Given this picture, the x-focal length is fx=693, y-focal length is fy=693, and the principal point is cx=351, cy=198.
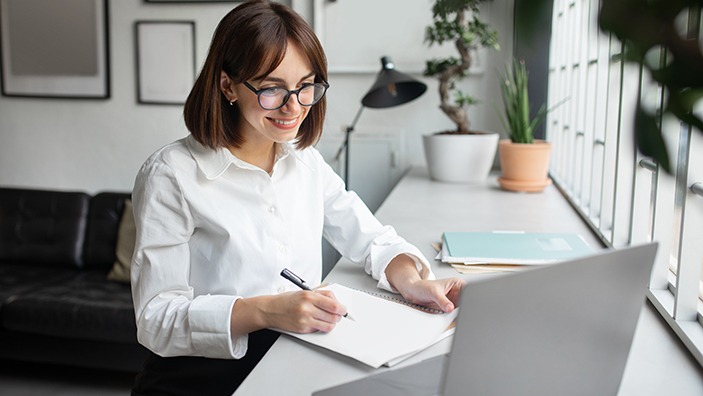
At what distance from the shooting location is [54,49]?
3.83 meters

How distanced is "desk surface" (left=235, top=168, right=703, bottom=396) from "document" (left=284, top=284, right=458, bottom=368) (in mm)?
14

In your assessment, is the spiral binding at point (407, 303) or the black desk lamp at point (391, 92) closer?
the spiral binding at point (407, 303)

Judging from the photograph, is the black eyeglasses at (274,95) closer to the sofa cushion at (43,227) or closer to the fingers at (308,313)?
the fingers at (308,313)

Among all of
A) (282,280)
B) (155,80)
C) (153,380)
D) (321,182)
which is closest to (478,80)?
(155,80)

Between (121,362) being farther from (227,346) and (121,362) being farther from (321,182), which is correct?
(227,346)

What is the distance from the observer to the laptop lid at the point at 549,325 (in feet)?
2.20

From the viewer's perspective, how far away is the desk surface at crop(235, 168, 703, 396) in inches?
39.4

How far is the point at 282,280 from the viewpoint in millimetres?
1425

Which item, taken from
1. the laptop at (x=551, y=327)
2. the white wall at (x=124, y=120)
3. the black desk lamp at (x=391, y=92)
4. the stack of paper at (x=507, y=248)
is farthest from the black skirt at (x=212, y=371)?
the white wall at (x=124, y=120)

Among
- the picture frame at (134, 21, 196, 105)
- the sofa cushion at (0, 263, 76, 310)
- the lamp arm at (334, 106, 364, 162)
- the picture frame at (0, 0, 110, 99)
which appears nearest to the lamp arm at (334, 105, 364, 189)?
the lamp arm at (334, 106, 364, 162)

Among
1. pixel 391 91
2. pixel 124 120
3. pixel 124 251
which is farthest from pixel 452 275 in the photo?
pixel 124 120

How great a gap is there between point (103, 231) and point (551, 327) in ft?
10.8

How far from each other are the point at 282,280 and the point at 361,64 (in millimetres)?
2200

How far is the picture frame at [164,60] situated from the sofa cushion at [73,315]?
114 centimetres
